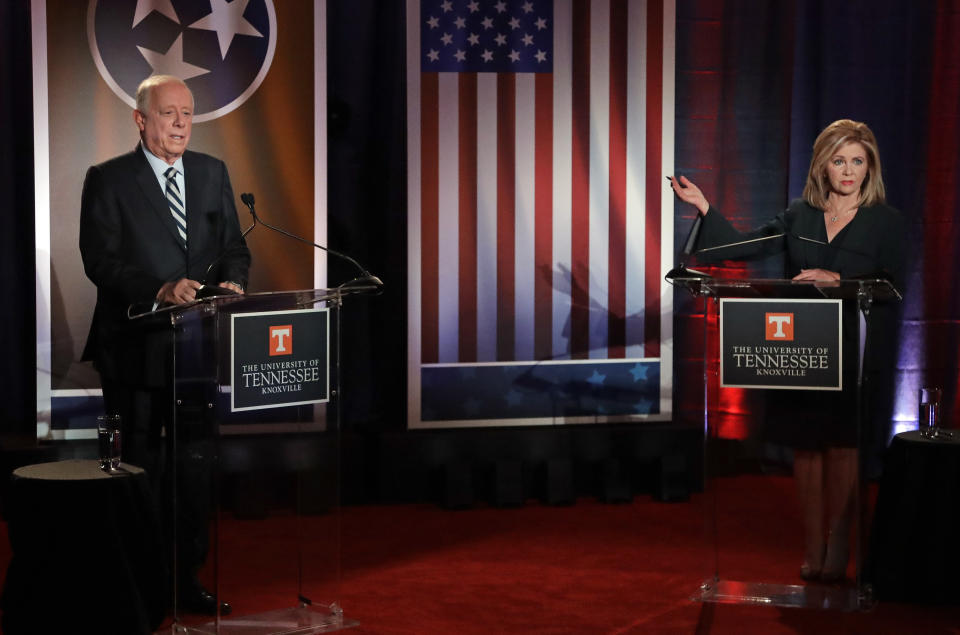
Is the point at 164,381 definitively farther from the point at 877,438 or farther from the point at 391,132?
the point at 877,438

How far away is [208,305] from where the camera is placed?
3207 mm

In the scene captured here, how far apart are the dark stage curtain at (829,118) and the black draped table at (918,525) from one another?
208 cm

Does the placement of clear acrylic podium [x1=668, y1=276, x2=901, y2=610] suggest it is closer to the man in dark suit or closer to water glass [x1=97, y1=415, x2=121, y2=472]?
the man in dark suit

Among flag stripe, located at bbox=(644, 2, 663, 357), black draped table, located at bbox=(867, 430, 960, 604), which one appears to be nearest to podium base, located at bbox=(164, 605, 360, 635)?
black draped table, located at bbox=(867, 430, 960, 604)

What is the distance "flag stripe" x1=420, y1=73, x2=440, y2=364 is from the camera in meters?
5.46

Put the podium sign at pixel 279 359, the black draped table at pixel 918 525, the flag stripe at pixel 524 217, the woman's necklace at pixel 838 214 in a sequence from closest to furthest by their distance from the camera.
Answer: the podium sign at pixel 279 359 < the black draped table at pixel 918 525 < the woman's necklace at pixel 838 214 < the flag stripe at pixel 524 217

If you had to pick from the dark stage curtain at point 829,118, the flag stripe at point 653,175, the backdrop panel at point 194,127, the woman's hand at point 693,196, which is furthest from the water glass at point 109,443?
the dark stage curtain at point 829,118

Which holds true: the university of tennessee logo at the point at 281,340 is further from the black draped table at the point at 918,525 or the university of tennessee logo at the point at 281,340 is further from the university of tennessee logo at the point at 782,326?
the black draped table at the point at 918,525

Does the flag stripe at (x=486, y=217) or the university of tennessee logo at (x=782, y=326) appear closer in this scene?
the university of tennessee logo at (x=782, y=326)

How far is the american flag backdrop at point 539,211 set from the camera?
18.0 ft

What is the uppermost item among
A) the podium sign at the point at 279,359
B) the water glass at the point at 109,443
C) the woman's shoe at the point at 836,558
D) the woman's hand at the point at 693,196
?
the woman's hand at the point at 693,196

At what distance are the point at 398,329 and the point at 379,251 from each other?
41cm

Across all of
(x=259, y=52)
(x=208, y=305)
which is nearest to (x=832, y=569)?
(x=208, y=305)

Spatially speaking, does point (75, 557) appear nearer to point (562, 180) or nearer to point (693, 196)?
point (693, 196)
